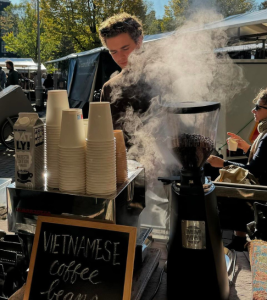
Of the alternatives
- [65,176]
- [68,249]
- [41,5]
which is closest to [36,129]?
[65,176]

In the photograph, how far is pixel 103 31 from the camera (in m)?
2.44

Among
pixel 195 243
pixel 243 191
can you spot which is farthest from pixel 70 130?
pixel 243 191

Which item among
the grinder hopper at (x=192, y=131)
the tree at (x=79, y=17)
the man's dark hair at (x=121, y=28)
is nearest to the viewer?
the grinder hopper at (x=192, y=131)

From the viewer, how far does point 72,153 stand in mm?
1257

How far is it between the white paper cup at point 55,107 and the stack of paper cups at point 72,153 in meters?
0.11

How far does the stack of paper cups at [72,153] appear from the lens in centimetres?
126

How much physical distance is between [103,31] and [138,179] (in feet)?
4.53

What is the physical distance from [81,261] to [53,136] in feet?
1.65

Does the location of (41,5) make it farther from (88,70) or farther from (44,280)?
(44,280)

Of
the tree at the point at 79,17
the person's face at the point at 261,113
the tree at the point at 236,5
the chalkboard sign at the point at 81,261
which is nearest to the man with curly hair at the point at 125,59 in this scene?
the chalkboard sign at the point at 81,261

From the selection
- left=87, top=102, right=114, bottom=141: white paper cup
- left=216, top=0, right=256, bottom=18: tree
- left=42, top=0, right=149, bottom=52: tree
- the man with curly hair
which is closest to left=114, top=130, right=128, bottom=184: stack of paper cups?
left=87, top=102, right=114, bottom=141: white paper cup

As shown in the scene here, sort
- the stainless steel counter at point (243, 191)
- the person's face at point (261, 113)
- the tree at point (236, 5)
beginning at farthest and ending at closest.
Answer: the tree at point (236, 5), the person's face at point (261, 113), the stainless steel counter at point (243, 191)

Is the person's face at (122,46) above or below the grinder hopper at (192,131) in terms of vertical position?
above

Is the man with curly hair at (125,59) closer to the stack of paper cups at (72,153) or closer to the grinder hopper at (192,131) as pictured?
the grinder hopper at (192,131)
